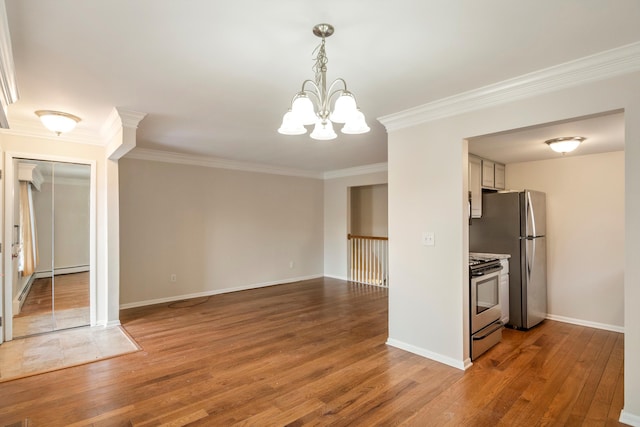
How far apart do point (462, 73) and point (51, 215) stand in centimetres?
476

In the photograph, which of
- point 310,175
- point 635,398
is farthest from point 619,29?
point 310,175

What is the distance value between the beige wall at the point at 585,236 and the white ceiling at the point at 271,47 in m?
2.91

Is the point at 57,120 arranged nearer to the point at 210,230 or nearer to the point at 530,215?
the point at 210,230

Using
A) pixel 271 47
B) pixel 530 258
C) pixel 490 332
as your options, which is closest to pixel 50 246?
pixel 271 47

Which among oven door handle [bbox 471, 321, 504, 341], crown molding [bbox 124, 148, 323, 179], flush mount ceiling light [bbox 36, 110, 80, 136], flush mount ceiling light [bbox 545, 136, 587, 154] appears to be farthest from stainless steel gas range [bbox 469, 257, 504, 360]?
crown molding [bbox 124, 148, 323, 179]

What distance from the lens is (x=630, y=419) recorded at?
7.05 ft

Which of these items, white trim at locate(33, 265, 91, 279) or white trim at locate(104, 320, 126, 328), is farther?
A: white trim at locate(104, 320, 126, 328)

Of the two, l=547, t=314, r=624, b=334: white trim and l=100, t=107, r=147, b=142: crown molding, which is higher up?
l=100, t=107, r=147, b=142: crown molding

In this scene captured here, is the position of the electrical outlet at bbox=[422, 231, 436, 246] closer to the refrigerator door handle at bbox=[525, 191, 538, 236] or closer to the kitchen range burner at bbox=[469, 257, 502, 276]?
the kitchen range burner at bbox=[469, 257, 502, 276]

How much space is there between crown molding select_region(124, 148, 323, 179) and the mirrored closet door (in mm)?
1057

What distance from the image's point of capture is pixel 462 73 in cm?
245

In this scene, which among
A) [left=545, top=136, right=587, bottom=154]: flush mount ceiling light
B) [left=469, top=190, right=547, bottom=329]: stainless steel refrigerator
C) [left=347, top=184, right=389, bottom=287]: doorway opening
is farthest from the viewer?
[left=347, top=184, right=389, bottom=287]: doorway opening

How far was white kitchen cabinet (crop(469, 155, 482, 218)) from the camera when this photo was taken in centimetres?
424

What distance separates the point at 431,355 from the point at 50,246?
15.0 ft
